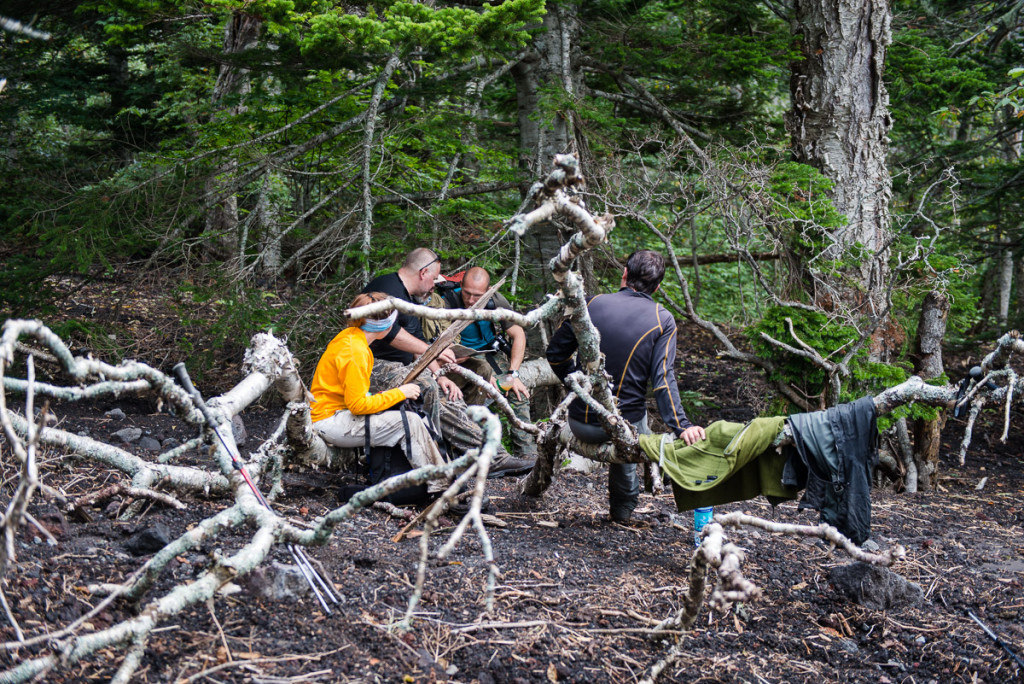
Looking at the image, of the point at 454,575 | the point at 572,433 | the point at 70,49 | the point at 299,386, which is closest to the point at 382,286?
the point at 299,386

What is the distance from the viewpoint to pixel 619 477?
5.00 metres

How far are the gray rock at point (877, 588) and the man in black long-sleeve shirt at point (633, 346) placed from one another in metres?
1.26

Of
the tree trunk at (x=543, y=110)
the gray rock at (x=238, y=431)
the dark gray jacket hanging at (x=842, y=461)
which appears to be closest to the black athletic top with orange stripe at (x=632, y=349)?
the dark gray jacket hanging at (x=842, y=461)

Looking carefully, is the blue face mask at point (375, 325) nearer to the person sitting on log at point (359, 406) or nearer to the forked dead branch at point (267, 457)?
the person sitting on log at point (359, 406)

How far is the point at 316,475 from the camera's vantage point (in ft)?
18.1

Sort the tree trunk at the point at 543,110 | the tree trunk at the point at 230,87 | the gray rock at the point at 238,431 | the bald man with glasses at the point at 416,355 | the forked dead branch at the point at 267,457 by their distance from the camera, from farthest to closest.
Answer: the tree trunk at the point at 230,87
the tree trunk at the point at 543,110
the gray rock at the point at 238,431
the bald man with glasses at the point at 416,355
the forked dead branch at the point at 267,457

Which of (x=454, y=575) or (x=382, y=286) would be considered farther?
(x=382, y=286)

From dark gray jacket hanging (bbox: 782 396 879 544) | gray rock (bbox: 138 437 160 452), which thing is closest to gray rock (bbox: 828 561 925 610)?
dark gray jacket hanging (bbox: 782 396 879 544)

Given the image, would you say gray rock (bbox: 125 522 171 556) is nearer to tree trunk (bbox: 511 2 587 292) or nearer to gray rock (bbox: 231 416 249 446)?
gray rock (bbox: 231 416 249 446)

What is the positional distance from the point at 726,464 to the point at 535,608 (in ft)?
4.10

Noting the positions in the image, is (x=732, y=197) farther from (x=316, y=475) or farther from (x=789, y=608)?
(x=316, y=475)

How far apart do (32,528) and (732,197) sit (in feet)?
19.0

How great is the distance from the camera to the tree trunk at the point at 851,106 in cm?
729

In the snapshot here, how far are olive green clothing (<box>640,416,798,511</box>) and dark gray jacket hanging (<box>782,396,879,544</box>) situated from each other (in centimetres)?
16
